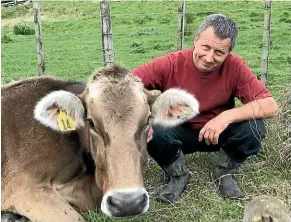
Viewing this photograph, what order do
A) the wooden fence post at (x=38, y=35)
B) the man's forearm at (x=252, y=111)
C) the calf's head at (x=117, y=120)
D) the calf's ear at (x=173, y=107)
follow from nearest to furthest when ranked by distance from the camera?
the calf's head at (x=117, y=120), the calf's ear at (x=173, y=107), the man's forearm at (x=252, y=111), the wooden fence post at (x=38, y=35)

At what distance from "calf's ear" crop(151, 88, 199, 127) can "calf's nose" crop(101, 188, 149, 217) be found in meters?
1.09

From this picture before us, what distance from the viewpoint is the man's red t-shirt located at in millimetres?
6168

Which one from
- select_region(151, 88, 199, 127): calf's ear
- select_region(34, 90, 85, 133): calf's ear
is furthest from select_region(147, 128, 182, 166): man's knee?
select_region(34, 90, 85, 133): calf's ear

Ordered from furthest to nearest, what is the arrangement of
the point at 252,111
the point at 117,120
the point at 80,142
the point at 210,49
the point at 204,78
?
1. the point at 204,78
2. the point at 210,49
3. the point at 252,111
4. the point at 80,142
5. the point at 117,120

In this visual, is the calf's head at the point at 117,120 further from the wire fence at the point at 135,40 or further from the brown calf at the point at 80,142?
the wire fence at the point at 135,40

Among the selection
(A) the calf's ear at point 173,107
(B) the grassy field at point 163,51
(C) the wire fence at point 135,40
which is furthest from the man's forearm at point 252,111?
(C) the wire fence at point 135,40

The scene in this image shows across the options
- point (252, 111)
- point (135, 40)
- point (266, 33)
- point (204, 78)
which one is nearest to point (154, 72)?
point (204, 78)

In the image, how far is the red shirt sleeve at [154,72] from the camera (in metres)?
6.20

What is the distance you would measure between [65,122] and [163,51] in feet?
42.6

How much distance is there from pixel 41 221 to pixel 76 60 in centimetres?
1292

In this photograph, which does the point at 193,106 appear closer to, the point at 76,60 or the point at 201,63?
the point at 201,63

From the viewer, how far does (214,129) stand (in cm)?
564

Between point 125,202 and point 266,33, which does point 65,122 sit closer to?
point 125,202

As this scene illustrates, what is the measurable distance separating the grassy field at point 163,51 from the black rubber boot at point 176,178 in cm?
11
